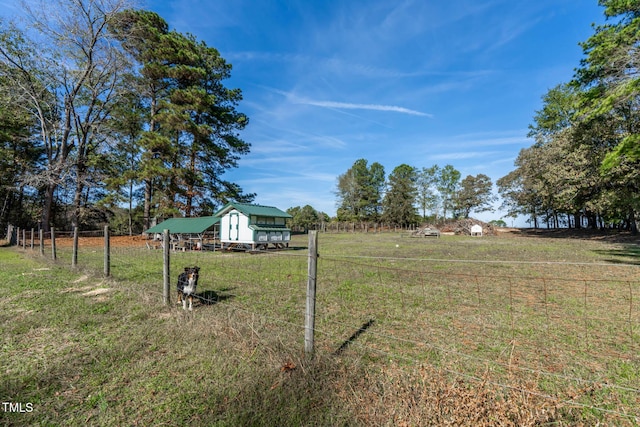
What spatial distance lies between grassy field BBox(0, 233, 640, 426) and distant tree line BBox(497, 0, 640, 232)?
8.90 metres

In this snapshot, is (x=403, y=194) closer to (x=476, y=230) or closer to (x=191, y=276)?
(x=476, y=230)

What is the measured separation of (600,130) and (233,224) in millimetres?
26836

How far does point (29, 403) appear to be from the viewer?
2.43m

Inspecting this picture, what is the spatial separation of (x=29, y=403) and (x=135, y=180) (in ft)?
80.5

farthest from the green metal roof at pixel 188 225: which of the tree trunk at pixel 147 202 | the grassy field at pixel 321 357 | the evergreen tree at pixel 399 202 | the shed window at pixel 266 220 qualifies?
the evergreen tree at pixel 399 202

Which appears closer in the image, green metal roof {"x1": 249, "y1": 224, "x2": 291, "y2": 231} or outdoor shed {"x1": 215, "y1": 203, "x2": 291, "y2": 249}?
green metal roof {"x1": 249, "y1": 224, "x2": 291, "y2": 231}

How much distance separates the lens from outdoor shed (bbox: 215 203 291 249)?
1714 centimetres

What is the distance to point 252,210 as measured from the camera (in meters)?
17.9

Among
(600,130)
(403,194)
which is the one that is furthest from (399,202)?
(600,130)

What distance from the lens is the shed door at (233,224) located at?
17.7 m

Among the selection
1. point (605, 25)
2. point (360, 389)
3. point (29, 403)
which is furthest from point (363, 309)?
point (605, 25)

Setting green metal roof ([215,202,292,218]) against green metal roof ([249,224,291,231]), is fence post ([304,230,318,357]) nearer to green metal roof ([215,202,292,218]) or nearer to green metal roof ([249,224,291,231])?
green metal roof ([249,224,291,231])

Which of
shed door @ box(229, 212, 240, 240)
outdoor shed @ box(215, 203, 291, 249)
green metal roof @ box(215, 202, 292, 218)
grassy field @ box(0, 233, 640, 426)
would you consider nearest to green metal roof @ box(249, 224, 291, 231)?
outdoor shed @ box(215, 203, 291, 249)

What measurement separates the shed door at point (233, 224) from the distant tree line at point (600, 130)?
17.9 m
